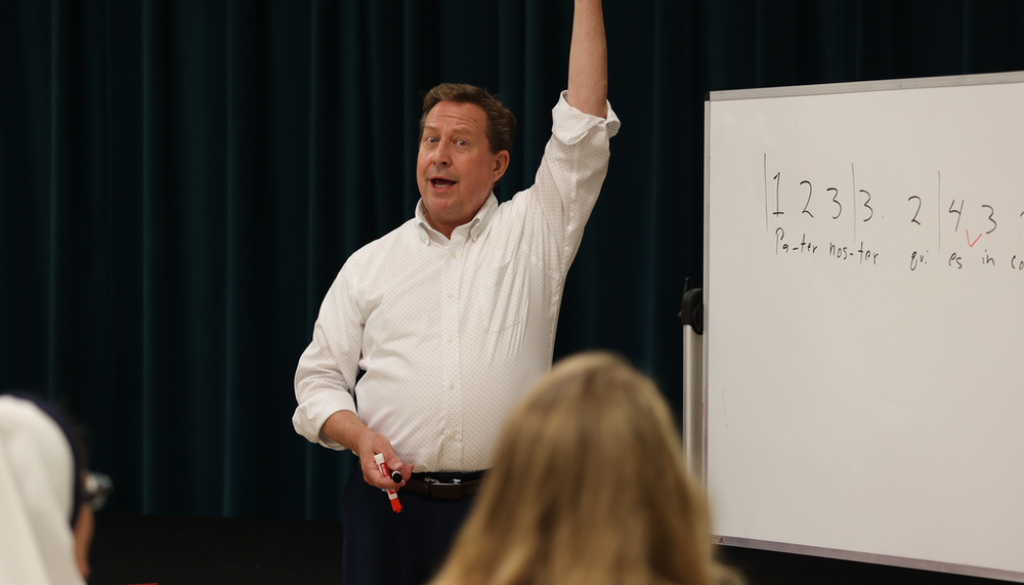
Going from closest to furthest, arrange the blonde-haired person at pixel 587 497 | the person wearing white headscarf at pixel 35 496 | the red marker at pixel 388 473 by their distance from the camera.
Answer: the blonde-haired person at pixel 587 497, the person wearing white headscarf at pixel 35 496, the red marker at pixel 388 473

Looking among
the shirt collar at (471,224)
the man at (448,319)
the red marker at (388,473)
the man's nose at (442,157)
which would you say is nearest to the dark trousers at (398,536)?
the man at (448,319)

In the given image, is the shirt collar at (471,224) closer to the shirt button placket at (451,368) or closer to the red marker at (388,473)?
the shirt button placket at (451,368)

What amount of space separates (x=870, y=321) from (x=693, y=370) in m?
0.40

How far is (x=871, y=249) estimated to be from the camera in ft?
6.59

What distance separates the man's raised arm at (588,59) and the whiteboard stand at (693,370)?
50 centimetres

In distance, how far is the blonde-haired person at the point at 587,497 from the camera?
2.29 feet

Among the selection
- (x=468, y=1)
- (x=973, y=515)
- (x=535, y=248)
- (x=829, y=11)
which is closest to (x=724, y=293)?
(x=535, y=248)

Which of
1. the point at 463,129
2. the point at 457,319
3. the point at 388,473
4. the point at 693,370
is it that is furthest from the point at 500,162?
the point at 388,473

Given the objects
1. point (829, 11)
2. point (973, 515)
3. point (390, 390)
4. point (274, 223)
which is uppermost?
point (829, 11)

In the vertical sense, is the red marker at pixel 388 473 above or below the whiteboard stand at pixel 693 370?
below

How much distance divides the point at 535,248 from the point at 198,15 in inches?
83.2

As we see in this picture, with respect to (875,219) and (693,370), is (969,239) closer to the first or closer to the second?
(875,219)

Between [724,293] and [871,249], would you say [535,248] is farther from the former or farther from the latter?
[871,249]

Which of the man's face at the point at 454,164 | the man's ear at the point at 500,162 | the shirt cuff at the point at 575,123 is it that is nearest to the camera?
the shirt cuff at the point at 575,123
